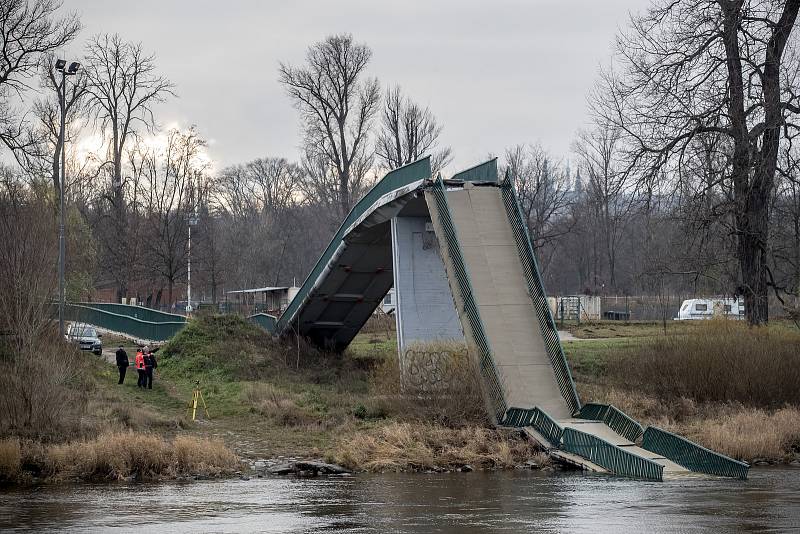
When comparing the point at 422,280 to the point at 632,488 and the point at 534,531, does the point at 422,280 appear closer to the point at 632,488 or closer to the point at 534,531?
the point at 632,488

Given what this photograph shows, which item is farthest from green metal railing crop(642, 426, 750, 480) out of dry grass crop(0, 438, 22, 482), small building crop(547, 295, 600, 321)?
small building crop(547, 295, 600, 321)

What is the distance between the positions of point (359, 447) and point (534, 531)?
8797 mm

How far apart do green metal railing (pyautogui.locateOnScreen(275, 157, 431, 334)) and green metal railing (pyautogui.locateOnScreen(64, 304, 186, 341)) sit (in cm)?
1006

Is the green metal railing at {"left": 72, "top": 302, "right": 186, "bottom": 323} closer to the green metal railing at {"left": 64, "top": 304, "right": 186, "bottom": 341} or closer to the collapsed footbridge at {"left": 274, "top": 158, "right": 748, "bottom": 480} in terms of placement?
the green metal railing at {"left": 64, "top": 304, "right": 186, "bottom": 341}

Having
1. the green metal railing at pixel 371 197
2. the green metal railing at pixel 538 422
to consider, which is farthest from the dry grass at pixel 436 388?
the green metal railing at pixel 371 197

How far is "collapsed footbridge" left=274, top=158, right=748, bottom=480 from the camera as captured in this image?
22.8 m

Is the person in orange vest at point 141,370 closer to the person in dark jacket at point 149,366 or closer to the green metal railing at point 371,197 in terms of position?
the person in dark jacket at point 149,366

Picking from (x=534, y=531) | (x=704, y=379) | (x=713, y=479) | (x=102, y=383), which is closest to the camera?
(x=534, y=531)

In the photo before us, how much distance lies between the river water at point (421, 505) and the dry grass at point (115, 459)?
0.93m

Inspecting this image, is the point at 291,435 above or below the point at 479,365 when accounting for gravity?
below

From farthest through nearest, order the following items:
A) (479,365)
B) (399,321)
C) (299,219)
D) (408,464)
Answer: (299,219)
(399,321)
(479,365)
(408,464)

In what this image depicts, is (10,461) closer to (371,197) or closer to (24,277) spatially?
(24,277)

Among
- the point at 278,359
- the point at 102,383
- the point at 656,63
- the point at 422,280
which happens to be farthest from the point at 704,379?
the point at 102,383

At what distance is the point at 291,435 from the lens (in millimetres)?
26953
